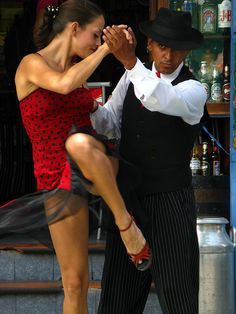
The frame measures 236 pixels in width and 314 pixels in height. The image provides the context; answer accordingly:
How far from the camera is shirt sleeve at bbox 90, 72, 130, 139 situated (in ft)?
11.8

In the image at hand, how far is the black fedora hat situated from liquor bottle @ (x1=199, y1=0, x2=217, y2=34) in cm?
208

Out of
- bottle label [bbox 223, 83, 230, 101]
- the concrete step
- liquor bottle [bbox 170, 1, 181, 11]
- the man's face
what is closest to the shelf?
bottle label [bbox 223, 83, 230, 101]

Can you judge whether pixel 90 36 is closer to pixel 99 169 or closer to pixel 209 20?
pixel 99 169

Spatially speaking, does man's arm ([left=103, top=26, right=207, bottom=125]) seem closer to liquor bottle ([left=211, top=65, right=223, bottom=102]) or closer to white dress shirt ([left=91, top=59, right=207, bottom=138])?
white dress shirt ([left=91, top=59, right=207, bottom=138])

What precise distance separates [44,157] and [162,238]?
0.71 metres

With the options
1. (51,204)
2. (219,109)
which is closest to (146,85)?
(51,204)

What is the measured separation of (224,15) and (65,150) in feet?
8.62

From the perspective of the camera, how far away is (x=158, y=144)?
136 inches

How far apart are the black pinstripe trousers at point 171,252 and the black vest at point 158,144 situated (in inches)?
2.8

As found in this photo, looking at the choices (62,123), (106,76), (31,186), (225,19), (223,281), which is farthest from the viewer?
(31,186)

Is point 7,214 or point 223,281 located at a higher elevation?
point 7,214

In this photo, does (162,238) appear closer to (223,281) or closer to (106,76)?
(223,281)

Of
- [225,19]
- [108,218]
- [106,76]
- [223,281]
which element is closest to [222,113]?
[225,19]

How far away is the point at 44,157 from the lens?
3.38 m
